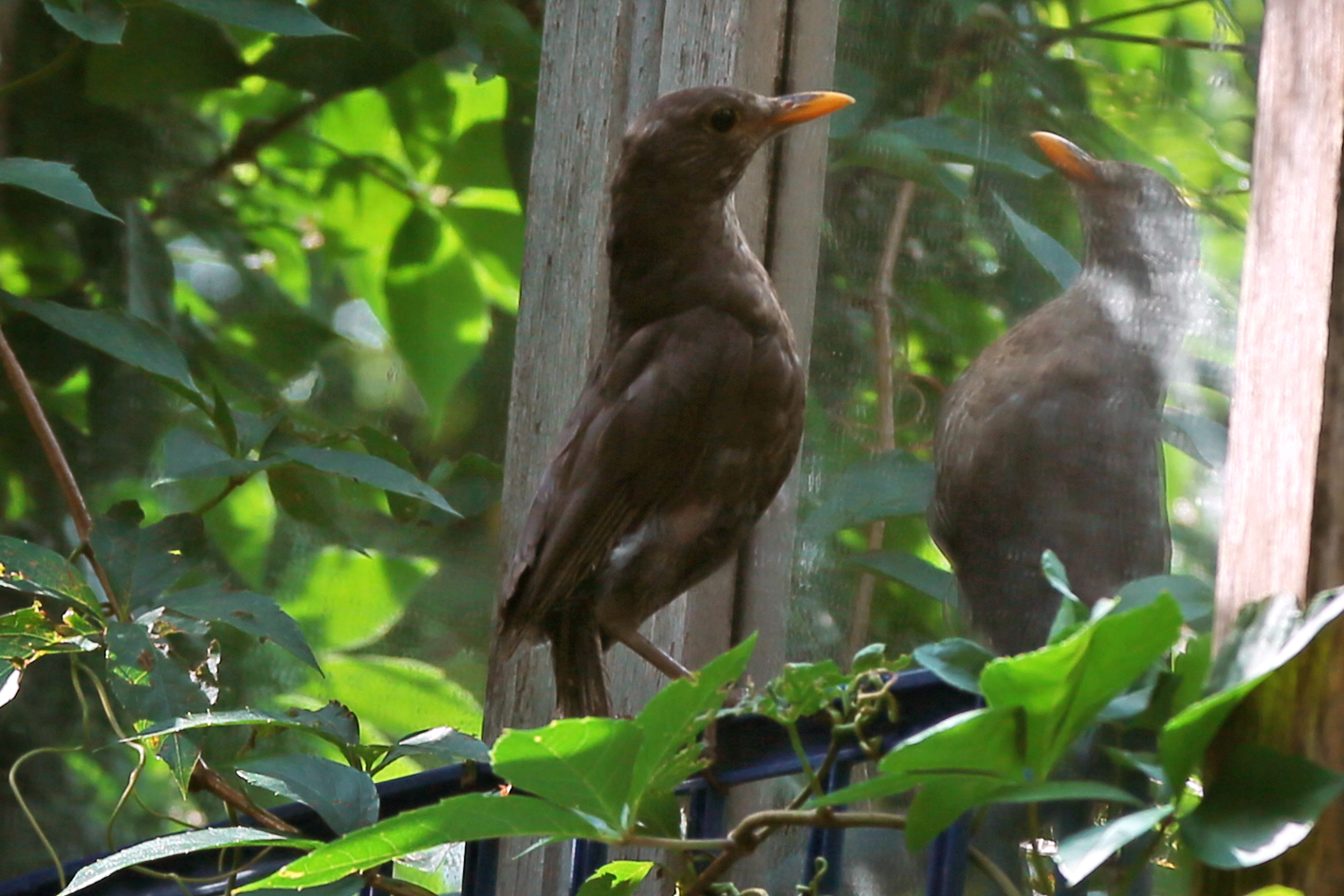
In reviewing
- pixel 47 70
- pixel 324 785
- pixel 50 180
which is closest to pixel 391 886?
pixel 324 785

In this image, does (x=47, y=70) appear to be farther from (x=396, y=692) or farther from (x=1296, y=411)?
(x=1296, y=411)

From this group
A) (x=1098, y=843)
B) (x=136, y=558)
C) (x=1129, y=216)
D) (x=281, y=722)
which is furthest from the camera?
(x=136, y=558)

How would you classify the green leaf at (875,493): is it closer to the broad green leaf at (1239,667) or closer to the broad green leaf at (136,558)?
the broad green leaf at (1239,667)

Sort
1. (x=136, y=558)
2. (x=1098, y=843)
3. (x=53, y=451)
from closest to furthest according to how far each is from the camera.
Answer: (x=1098, y=843) → (x=136, y=558) → (x=53, y=451)

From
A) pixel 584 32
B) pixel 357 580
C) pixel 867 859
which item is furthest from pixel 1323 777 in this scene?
pixel 357 580

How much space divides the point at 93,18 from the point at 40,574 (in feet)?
1.96

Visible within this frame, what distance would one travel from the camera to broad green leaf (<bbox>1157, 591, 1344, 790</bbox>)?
0.42m

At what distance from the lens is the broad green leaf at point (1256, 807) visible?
41 centimetres

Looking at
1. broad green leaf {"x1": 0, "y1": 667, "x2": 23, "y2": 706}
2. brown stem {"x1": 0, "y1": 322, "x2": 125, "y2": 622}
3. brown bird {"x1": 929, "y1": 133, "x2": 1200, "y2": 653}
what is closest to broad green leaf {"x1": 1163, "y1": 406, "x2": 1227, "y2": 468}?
brown bird {"x1": 929, "y1": 133, "x2": 1200, "y2": 653}

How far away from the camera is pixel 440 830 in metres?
0.49

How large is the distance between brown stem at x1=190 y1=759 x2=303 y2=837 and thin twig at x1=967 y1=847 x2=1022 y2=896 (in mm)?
460

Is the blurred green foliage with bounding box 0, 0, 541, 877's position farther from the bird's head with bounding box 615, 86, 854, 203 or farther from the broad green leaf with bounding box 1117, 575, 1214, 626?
the broad green leaf with bounding box 1117, 575, 1214, 626

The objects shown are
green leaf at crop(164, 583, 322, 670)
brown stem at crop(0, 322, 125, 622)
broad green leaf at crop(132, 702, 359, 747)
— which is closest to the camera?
broad green leaf at crop(132, 702, 359, 747)

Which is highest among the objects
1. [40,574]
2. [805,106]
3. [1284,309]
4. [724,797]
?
[805,106]
